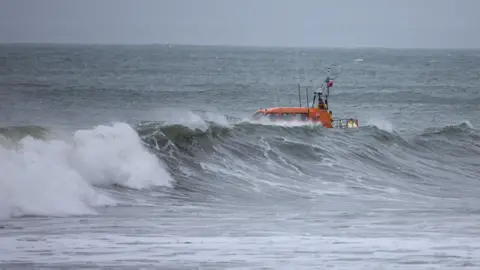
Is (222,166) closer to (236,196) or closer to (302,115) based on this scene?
(236,196)

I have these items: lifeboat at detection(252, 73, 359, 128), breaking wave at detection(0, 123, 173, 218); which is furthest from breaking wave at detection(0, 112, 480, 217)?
lifeboat at detection(252, 73, 359, 128)

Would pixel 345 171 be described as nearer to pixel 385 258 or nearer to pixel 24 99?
pixel 385 258

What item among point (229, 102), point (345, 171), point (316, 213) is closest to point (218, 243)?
point (316, 213)

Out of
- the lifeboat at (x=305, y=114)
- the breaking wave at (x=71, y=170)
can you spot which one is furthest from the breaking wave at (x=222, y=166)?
the lifeboat at (x=305, y=114)

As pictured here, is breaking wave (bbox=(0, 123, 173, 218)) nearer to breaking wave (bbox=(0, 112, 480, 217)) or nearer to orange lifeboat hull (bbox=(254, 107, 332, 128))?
breaking wave (bbox=(0, 112, 480, 217))

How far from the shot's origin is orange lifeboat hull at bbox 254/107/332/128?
1375 inches

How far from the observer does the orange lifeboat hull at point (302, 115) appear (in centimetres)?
3494

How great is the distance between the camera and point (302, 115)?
34938mm

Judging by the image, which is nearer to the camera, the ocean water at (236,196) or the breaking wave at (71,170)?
the ocean water at (236,196)

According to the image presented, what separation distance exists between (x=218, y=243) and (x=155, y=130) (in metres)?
14.2

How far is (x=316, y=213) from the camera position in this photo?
802 inches

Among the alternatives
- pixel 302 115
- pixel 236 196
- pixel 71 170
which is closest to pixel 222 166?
pixel 236 196

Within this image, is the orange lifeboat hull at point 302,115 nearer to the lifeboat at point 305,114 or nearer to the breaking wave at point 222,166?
the lifeboat at point 305,114

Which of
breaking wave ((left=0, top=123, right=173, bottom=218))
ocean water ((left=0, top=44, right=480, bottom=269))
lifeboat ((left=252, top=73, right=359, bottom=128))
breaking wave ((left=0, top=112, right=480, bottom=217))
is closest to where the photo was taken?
ocean water ((left=0, top=44, right=480, bottom=269))
